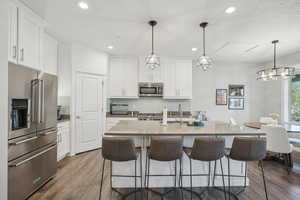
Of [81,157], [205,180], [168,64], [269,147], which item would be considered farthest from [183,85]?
[81,157]

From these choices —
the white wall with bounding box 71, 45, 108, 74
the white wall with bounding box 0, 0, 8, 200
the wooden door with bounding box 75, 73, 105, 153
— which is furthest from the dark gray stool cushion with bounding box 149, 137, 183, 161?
the white wall with bounding box 71, 45, 108, 74

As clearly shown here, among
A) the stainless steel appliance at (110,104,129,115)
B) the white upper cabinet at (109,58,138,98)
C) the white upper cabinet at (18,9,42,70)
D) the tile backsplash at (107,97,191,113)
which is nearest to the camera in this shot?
the white upper cabinet at (18,9,42,70)

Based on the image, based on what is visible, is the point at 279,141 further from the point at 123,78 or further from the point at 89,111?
the point at 89,111

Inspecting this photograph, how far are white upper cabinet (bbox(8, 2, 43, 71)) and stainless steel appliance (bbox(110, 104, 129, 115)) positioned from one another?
265 cm

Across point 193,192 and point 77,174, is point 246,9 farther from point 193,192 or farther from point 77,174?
point 77,174

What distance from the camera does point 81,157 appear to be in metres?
3.63

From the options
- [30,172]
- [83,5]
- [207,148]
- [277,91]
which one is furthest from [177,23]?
[277,91]

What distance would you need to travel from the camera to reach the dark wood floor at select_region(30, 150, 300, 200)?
216 cm

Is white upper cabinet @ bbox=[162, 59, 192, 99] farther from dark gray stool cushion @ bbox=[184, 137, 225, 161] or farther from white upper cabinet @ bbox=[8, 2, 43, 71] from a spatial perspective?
white upper cabinet @ bbox=[8, 2, 43, 71]

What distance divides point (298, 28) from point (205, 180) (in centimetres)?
334

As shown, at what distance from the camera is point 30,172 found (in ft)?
6.74

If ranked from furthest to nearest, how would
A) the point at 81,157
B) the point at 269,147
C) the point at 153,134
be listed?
the point at 81,157, the point at 269,147, the point at 153,134

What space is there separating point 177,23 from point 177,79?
2.33 m

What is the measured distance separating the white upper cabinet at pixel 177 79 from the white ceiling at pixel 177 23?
2.47 feet
